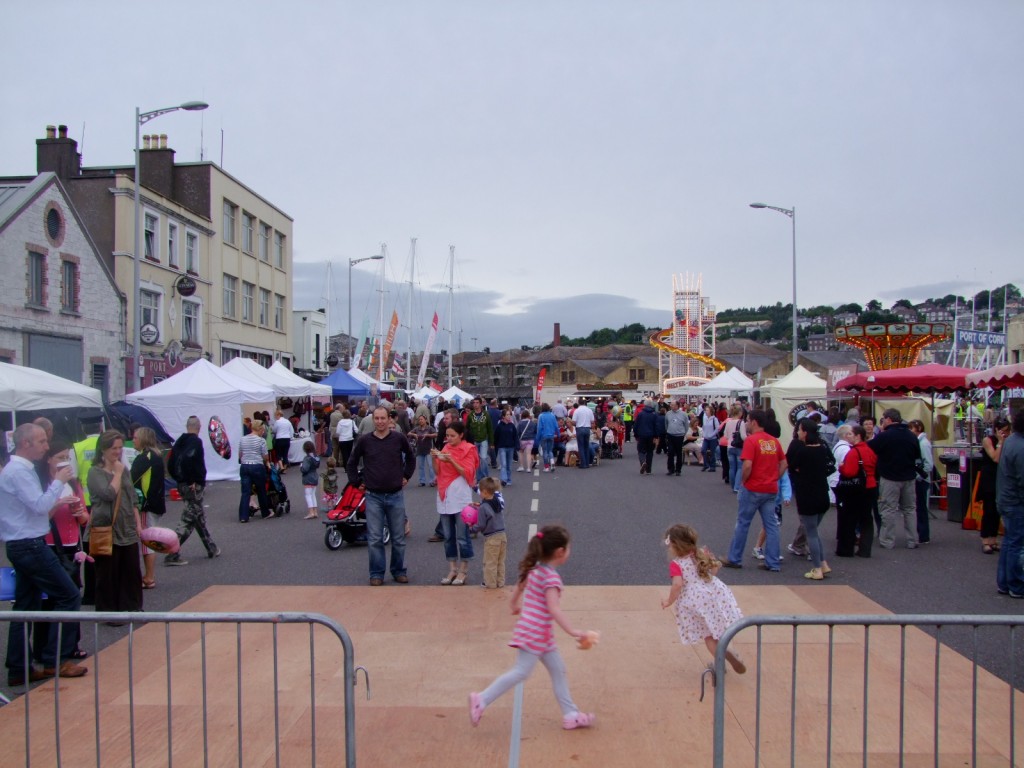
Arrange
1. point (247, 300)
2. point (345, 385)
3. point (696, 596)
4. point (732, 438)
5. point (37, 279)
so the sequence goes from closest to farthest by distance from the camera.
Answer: point (696, 596) → point (732, 438) → point (37, 279) → point (345, 385) → point (247, 300)

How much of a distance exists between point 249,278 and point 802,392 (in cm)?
2748

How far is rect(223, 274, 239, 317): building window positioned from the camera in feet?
124

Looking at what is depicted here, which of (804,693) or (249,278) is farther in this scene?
(249,278)

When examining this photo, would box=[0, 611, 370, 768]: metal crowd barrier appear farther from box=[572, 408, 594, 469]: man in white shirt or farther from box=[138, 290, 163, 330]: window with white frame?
box=[138, 290, 163, 330]: window with white frame

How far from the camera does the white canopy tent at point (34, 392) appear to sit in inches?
458

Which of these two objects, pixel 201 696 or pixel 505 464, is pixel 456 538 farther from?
pixel 505 464

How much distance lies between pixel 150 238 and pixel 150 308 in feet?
8.48

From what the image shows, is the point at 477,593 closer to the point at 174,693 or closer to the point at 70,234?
the point at 174,693

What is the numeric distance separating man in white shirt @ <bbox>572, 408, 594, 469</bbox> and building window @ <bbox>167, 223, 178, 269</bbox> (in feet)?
59.1

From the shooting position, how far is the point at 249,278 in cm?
4006

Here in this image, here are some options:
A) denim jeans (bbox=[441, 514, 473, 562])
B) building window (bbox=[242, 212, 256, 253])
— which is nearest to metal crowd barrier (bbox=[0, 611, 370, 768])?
denim jeans (bbox=[441, 514, 473, 562])

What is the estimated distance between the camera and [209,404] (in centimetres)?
1848

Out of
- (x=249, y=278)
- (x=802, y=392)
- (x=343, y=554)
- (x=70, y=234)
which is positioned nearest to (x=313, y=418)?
(x=70, y=234)

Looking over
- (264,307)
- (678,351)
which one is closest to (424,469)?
(264,307)
